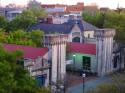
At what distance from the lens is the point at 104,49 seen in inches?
1539

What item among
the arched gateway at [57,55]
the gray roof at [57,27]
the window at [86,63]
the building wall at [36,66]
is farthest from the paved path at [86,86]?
the gray roof at [57,27]

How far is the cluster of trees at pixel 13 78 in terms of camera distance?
18.2 m

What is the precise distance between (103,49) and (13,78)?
2150cm

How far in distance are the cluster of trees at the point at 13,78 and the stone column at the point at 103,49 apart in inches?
770

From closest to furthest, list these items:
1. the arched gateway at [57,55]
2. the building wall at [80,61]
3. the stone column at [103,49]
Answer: the arched gateway at [57,55], the stone column at [103,49], the building wall at [80,61]

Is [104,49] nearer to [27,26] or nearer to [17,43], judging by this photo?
[17,43]

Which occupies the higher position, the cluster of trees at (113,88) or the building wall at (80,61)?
the cluster of trees at (113,88)

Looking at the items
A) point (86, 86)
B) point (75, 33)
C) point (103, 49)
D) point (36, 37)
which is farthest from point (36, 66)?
point (75, 33)

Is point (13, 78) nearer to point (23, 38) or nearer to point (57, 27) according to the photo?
point (23, 38)

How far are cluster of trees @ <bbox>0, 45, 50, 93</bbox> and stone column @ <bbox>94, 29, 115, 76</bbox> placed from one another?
19.6 metres

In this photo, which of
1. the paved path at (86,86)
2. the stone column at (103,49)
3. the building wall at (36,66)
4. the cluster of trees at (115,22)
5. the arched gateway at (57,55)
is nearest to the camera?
the building wall at (36,66)

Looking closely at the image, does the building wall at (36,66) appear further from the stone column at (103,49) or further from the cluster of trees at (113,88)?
the stone column at (103,49)

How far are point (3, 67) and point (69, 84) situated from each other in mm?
15650

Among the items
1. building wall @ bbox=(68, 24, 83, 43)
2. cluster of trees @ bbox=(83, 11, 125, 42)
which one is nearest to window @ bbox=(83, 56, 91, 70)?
cluster of trees @ bbox=(83, 11, 125, 42)
